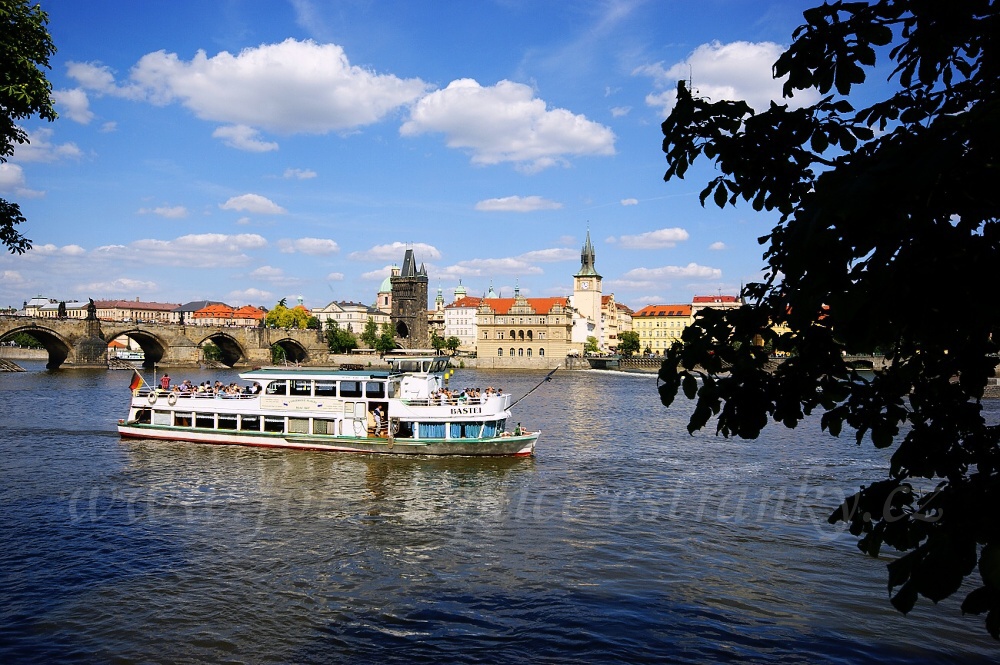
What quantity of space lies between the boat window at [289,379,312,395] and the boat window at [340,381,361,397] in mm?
1409

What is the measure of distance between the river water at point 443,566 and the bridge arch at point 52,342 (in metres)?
67.0

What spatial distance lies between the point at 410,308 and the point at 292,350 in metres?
43.8

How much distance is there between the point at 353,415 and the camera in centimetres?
2972

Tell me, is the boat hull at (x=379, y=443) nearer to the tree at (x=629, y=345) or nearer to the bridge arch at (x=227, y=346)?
the bridge arch at (x=227, y=346)

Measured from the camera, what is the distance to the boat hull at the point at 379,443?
2831cm

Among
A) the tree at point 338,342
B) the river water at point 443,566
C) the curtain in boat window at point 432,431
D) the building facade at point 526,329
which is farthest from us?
the building facade at point 526,329

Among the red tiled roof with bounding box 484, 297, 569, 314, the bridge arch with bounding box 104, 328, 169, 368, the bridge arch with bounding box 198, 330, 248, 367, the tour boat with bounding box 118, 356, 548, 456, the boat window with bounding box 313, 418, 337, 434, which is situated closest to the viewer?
the tour boat with bounding box 118, 356, 548, 456

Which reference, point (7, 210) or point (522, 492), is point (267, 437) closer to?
point (522, 492)

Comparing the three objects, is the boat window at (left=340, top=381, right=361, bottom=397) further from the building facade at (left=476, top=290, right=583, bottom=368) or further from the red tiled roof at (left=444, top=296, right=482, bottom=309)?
the red tiled roof at (left=444, top=296, right=482, bottom=309)

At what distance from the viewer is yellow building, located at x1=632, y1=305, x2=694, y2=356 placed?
185m

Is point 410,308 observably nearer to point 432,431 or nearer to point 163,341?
point 163,341

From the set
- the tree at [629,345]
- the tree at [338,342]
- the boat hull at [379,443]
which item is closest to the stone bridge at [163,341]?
the tree at [338,342]

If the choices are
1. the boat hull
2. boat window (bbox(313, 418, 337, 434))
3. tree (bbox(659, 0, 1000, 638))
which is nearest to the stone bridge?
the boat hull

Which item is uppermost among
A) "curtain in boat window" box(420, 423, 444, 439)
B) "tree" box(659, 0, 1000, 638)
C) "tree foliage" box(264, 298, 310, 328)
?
"tree foliage" box(264, 298, 310, 328)
